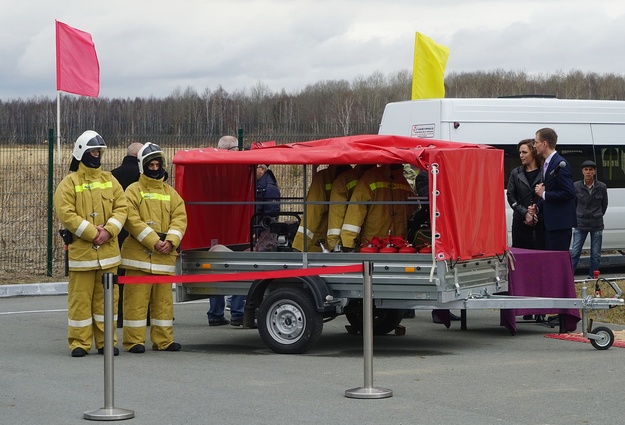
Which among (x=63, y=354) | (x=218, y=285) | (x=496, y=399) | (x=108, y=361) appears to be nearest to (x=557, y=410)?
(x=496, y=399)

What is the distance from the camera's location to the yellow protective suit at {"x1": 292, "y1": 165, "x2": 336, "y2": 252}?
11883 mm

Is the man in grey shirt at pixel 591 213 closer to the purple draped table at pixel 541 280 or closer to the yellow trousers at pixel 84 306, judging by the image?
the purple draped table at pixel 541 280

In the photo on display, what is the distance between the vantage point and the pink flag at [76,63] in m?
19.9

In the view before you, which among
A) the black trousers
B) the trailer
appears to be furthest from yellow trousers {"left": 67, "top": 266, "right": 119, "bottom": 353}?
the black trousers

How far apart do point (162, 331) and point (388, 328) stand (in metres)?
2.62

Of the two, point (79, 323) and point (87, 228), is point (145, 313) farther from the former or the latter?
point (87, 228)

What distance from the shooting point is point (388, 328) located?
1289cm

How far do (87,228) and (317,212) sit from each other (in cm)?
231

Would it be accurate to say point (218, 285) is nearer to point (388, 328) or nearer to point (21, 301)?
point (388, 328)

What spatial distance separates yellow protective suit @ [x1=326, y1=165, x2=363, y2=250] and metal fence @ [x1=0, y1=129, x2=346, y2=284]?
22.2 ft

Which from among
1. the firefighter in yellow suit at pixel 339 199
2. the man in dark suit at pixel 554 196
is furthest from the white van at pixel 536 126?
the firefighter in yellow suit at pixel 339 199

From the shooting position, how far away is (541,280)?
500 inches

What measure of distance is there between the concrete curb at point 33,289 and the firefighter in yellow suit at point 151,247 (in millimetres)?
6547

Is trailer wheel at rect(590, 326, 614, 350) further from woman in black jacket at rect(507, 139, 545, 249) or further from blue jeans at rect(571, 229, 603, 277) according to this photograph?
blue jeans at rect(571, 229, 603, 277)
